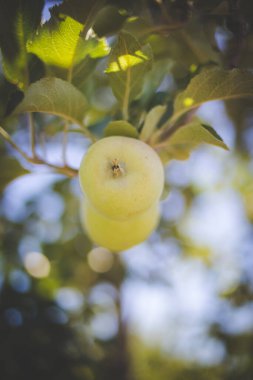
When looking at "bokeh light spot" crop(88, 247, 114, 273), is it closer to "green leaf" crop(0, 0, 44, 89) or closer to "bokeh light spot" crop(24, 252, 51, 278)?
"bokeh light spot" crop(24, 252, 51, 278)

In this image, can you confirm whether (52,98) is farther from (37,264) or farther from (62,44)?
(37,264)

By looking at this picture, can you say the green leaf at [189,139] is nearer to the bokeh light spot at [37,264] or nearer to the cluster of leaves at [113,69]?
the cluster of leaves at [113,69]

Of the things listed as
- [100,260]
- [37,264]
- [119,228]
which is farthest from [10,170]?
[100,260]

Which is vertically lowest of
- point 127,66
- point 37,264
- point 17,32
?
point 37,264

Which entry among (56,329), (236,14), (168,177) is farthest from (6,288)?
(236,14)

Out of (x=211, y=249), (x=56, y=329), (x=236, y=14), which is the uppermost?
(x=236, y=14)

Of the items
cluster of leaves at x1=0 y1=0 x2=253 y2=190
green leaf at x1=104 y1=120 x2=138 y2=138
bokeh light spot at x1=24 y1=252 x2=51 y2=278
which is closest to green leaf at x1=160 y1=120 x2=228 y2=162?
cluster of leaves at x1=0 y1=0 x2=253 y2=190

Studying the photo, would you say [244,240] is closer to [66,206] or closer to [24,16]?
[66,206]
